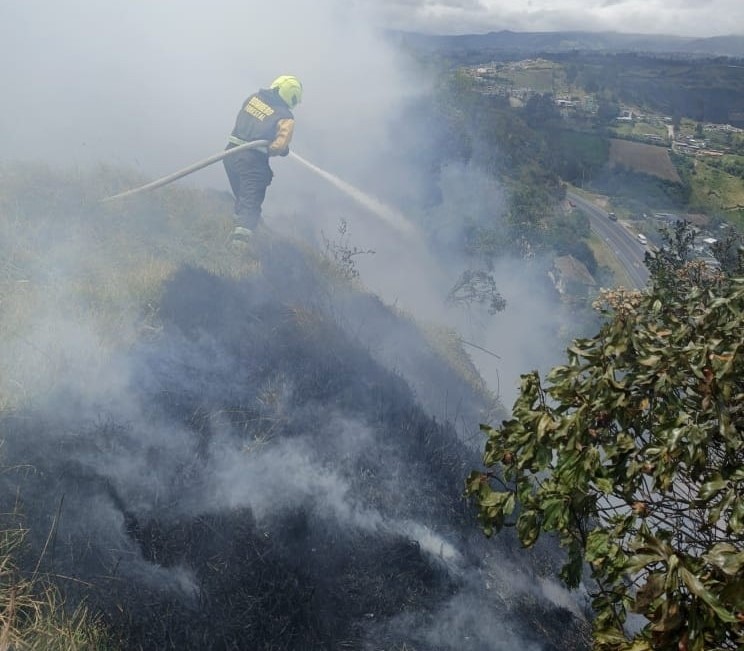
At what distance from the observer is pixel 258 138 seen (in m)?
8.53

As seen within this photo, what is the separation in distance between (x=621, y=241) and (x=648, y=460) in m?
55.2

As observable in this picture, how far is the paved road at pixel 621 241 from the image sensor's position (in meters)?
44.9

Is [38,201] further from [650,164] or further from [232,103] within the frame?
[650,164]

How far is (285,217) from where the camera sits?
13.9 m

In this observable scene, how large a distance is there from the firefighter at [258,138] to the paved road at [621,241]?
124 ft

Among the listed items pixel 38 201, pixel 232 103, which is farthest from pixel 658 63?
pixel 38 201

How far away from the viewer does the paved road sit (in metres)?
44.9

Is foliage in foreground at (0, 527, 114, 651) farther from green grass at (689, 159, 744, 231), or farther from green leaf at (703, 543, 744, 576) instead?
green grass at (689, 159, 744, 231)

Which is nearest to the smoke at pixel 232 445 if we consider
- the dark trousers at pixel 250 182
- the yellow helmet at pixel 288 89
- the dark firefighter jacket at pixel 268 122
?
the dark trousers at pixel 250 182

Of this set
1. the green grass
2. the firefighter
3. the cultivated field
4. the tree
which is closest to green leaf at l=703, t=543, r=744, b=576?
the tree

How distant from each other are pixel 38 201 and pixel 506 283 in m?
22.6

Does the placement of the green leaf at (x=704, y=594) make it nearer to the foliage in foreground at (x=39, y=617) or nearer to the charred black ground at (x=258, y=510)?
the charred black ground at (x=258, y=510)

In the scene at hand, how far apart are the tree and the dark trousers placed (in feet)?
22.8

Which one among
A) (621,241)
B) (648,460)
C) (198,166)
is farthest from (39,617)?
(621,241)
